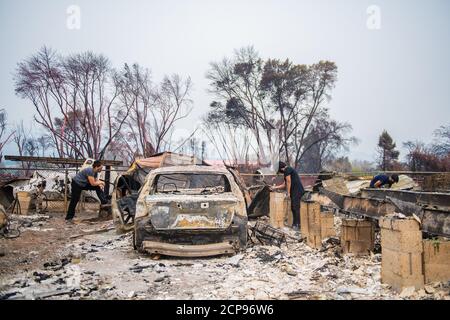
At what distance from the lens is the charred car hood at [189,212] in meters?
5.26

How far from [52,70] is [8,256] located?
20577 mm

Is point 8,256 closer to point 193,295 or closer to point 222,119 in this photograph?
point 193,295

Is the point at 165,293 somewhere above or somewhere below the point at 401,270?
below

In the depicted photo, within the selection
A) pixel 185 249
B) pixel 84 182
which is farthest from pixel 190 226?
pixel 84 182

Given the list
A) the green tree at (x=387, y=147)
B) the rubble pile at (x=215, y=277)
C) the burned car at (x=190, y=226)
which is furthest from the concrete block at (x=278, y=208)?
the green tree at (x=387, y=147)

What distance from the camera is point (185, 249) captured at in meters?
5.18

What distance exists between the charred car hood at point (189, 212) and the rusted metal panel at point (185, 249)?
0.26 m

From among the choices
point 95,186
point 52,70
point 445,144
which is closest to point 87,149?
point 52,70

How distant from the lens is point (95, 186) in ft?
32.1

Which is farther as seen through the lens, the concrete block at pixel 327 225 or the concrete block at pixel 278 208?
the concrete block at pixel 278 208

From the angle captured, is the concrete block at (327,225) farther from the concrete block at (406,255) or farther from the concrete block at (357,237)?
the concrete block at (406,255)

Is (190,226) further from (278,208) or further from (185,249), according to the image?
(278,208)

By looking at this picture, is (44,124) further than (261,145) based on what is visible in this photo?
No

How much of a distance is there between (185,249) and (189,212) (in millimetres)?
554
